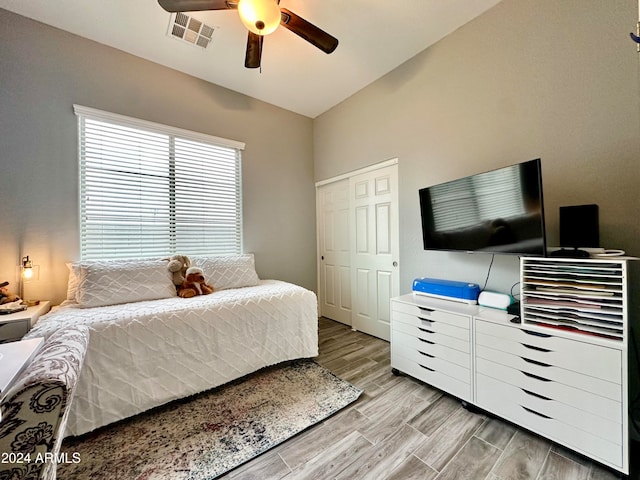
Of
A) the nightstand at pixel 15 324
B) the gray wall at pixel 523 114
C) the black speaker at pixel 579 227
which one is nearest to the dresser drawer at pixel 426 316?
the gray wall at pixel 523 114

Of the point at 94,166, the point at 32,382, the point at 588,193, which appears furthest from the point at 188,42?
the point at 588,193

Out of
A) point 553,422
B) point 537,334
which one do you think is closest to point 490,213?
point 537,334

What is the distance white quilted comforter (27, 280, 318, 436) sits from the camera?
5.05ft

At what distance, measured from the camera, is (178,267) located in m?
2.45

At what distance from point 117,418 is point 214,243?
1.78 meters

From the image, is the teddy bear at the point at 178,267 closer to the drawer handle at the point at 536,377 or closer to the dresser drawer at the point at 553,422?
the dresser drawer at the point at 553,422

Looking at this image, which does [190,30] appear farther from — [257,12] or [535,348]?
[535,348]

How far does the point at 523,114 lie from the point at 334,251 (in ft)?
7.93

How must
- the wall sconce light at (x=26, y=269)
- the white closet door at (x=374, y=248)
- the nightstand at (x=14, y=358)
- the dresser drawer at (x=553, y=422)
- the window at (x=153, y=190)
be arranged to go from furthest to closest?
1. the white closet door at (x=374, y=248)
2. the window at (x=153, y=190)
3. the wall sconce light at (x=26, y=269)
4. the dresser drawer at (x=553, y=422)
5. the nightstand at (x=14, y=358)

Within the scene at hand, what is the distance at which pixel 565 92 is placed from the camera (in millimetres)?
1684

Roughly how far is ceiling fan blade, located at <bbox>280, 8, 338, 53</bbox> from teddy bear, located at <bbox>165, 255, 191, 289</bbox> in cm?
219

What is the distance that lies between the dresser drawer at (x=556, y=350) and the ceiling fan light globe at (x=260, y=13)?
7.78 feet

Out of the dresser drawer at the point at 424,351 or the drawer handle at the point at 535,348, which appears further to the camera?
the dresser drawer at the point at 424,351

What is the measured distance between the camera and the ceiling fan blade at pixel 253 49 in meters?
1.82
